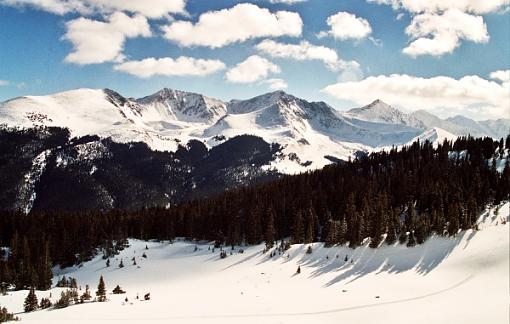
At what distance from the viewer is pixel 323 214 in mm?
121062

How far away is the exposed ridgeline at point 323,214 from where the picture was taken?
268 feet

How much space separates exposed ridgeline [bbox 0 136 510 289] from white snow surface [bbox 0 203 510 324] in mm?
6273

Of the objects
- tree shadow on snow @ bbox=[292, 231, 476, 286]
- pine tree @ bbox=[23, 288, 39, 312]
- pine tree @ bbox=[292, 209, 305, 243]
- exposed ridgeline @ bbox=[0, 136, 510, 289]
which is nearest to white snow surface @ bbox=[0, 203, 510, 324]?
tree shadow on snow @ bbox=[292, 231, 476, 286]

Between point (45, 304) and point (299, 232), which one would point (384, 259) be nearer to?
point (299, 232)

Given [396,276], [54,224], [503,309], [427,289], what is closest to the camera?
[503,309]

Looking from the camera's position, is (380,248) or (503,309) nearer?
(503,309)

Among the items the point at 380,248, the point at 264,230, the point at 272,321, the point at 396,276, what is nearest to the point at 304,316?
the point at 272,321

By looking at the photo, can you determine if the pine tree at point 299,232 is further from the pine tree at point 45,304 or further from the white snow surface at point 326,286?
the pine tree at point 45,304

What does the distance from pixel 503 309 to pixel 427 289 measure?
14573 millimetres

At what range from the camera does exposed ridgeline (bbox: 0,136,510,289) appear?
81625 millimetres

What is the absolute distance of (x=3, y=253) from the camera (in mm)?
121062

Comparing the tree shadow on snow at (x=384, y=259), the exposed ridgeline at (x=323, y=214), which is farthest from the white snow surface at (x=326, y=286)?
the exposed ridgeline at (x=323, y=214)

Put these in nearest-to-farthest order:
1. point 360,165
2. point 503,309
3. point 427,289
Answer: point 503,309, point 427,289, point 360,165

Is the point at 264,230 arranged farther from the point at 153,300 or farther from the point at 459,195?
the point at 153,300
